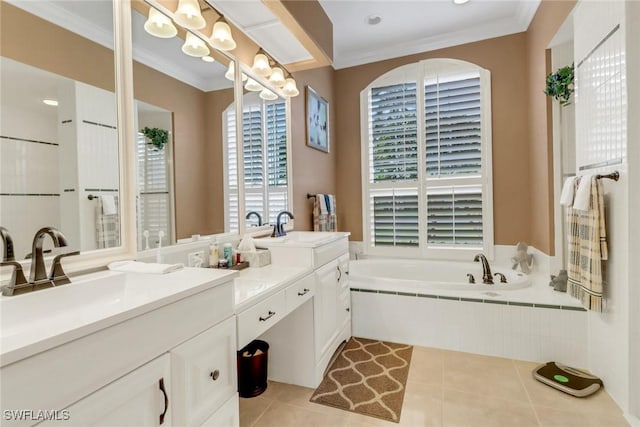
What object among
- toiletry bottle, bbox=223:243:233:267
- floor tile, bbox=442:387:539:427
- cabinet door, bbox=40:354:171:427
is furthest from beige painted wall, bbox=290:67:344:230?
cabinet door, bbox=40:354:171:427

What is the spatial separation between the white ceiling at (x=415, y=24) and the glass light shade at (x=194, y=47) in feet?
4.63

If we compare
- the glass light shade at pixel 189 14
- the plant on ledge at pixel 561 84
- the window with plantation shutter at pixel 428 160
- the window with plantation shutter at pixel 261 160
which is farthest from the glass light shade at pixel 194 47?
the plant on ledge at pixel 561 84

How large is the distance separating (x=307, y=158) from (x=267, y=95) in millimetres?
837

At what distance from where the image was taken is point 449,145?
11.2 feet

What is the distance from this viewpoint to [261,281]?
160cm

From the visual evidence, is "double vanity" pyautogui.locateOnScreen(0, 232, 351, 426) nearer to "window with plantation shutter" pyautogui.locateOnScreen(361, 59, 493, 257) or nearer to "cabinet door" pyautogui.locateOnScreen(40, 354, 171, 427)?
"cabinet door" pyautogui.locateOnScreen(40, 354, 171, 427)

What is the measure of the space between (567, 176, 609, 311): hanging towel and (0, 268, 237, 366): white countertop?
2001 millimetres

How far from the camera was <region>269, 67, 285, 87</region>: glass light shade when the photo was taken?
245 centimetres

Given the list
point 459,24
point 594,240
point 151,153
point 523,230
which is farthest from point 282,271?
point 459,24

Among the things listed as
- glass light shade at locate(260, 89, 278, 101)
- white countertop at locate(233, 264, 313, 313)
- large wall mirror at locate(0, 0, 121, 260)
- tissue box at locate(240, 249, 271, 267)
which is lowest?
white countertop at locate(233, 264, 313, 313)

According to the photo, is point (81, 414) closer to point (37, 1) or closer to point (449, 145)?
point (37, 1)

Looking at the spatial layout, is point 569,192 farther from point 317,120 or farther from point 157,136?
point 157,136

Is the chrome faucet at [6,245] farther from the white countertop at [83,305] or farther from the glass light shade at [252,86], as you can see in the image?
the glass light shade at [252,86]

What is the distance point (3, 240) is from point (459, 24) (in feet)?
12.7
